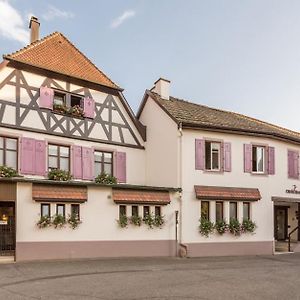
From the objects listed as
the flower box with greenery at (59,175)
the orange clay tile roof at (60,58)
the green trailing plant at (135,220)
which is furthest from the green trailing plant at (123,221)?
the orange clay tile roof at (60,58)

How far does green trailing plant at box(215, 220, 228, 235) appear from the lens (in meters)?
18.9

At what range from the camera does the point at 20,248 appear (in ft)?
47.6

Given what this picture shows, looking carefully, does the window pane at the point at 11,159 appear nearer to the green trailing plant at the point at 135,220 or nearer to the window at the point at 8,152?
the window at the point at 8,152

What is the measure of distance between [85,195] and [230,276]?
6.64 m

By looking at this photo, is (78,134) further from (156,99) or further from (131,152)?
(156,99)

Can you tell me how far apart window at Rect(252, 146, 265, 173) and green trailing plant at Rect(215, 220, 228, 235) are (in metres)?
3.53

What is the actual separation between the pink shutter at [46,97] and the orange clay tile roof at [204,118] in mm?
5801

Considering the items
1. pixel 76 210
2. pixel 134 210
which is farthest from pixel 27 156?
pixel 134 210

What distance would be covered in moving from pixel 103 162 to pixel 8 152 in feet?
16.2

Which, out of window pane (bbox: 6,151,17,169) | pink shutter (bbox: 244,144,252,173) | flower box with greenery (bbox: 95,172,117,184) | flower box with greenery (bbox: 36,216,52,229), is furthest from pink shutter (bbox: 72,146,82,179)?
pink shutter (bbox: 244,144,252,173)

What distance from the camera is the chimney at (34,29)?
21203mm

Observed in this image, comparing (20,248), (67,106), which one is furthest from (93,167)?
(20,248)

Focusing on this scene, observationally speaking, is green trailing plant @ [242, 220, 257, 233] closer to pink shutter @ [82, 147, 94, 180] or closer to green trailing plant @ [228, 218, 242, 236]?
green trailing plant @ [228, 218, 242, 236]

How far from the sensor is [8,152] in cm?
1711
